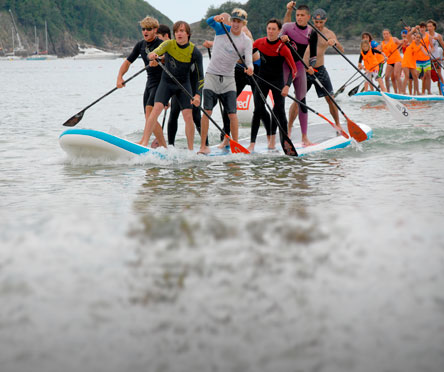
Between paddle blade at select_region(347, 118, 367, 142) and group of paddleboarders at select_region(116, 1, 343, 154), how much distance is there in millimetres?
932

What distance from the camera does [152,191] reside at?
6598 millimetres

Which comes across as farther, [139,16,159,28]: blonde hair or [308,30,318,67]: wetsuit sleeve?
[308,30,318,67]: wetsuit sleeve

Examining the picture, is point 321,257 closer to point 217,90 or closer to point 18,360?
point 18,360

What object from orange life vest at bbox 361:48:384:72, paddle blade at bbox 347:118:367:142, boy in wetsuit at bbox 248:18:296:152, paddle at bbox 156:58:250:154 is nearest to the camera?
paddle at bbox 156:58:250:154

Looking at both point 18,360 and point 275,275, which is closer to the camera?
point 18,360

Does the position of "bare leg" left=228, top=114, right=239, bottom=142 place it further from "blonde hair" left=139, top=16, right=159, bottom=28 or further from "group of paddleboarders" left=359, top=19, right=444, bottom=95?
"group of paddleboarders" left=359, top=19, right=444, bottom=95

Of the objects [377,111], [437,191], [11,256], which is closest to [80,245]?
[11,256]

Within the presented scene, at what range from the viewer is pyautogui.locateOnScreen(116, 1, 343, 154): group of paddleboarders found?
8.11 m

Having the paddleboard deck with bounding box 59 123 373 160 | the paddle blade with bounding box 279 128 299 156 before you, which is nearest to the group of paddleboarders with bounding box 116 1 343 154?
the paddle blade with bounding box 279 128 299 156

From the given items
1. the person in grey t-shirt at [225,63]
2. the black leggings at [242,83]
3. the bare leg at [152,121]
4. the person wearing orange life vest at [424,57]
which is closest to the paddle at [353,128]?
the black leggings at [242,83]

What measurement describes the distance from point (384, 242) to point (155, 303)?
1846 millimetres

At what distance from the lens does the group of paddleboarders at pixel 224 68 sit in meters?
8.11

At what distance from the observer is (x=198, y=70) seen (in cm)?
830

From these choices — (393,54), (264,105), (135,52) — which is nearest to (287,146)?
(264,105)
